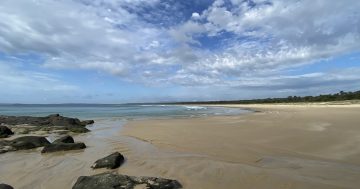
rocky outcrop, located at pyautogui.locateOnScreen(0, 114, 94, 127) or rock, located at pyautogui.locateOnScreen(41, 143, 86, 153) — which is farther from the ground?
rocky outcrop, located at pyautogui.locateOnScreen(0, 114, 94, 127)

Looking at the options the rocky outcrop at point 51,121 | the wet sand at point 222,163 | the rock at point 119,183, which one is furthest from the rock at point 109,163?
the rocky outcrop at point 51,121

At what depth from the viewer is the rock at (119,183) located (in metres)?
6.22

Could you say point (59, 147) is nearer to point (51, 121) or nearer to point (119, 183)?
point (119, 183)

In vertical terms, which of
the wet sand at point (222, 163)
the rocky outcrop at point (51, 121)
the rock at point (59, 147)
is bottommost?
the wet sand at point (222, 163)

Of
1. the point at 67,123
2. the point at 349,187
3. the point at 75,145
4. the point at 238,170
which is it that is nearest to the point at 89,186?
the point at 238,170

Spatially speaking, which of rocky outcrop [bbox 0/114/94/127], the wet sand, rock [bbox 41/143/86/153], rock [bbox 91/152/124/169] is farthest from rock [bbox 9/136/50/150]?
rocky outcrop [bbox 0/114/94/127]

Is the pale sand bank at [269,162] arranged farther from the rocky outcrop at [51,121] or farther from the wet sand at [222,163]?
the rocky outcrop at [51,121]

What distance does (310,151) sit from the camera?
34.3 ft

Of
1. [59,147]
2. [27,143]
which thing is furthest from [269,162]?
[27,143]

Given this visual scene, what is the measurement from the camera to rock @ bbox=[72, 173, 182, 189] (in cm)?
622

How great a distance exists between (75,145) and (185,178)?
6.60 m

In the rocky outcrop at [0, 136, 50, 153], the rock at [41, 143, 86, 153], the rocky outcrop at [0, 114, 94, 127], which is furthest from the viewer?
the rocky outcrop at [0, 114, 94, 127]

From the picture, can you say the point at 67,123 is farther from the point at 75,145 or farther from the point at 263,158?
the point at 263,158

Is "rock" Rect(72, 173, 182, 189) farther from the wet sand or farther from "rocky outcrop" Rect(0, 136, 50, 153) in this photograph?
"rocky outcrop" Rect(0, 136, 50, 153)
